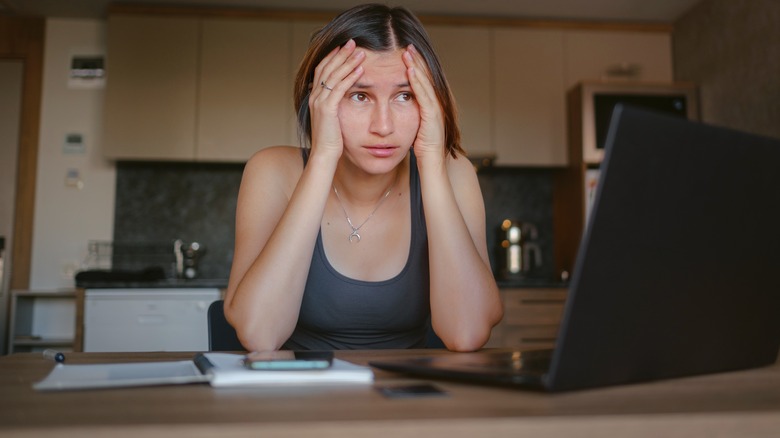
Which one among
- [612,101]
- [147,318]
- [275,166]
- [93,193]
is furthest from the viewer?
[93,193]

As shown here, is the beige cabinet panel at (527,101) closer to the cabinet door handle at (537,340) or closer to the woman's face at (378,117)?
the cabinet door handle at (537,340)

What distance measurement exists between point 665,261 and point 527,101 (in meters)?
3.37

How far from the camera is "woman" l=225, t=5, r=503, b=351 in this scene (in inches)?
43.9

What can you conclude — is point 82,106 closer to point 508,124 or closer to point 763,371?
point 508,124

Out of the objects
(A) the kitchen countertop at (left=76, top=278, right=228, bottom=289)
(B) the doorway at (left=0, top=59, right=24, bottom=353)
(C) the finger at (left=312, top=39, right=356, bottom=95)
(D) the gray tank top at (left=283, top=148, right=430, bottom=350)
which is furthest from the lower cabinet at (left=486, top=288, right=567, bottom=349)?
(B) the doorway at (left=0, top=59, right=24, bottom=353)

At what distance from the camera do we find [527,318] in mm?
3326

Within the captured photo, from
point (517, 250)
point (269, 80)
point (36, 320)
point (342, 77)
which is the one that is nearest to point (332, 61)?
point (342, 77)

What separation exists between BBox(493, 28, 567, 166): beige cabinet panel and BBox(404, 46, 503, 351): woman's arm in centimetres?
260

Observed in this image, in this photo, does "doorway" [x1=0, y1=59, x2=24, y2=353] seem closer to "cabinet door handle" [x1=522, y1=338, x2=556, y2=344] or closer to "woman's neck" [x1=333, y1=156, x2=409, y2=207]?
"cabinet door handle" [x1=522, y1=338, x2=556, y2=344]

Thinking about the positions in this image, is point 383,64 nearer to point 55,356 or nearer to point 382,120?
point 382,120

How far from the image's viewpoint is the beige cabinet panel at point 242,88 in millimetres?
3648

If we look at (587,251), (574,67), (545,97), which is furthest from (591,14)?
(587,251)

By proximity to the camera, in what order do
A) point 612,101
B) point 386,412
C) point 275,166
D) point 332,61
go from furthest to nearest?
point 612,101 → point 275,166 → point 332,61 → point 386,412

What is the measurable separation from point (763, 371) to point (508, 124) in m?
3.15
